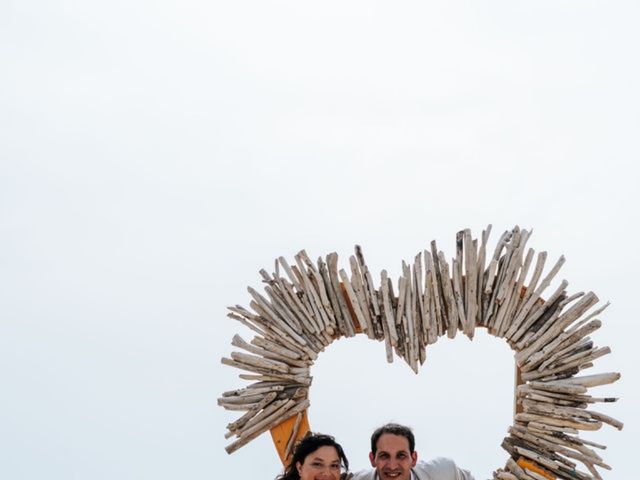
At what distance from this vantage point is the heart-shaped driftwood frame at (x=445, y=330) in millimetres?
6777

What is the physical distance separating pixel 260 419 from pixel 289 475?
0.62 metres

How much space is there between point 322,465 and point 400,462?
1.50ft

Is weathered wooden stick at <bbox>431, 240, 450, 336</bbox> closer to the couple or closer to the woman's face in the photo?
the couple

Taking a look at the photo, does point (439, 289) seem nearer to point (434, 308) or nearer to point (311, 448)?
point (434, 308)

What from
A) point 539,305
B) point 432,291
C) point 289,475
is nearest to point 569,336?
point 539,305

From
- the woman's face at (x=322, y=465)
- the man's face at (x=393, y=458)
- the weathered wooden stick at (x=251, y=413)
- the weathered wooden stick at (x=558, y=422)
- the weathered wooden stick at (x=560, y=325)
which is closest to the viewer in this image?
the woman's face at (x=322, y=465)

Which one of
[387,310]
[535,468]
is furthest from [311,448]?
[535,468]

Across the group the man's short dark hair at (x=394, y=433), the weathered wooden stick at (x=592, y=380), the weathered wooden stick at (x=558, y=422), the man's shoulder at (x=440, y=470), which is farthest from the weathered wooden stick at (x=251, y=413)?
the weathered wooden stick at (x=592, y=380)

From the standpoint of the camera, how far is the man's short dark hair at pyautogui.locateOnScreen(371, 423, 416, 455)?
6426mm

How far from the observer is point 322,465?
6156mm

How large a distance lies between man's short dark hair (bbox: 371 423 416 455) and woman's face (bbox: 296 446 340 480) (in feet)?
1.16

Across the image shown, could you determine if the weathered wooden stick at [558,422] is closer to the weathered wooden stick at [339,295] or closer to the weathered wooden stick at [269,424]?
the weathered wooden stick at [339,295]

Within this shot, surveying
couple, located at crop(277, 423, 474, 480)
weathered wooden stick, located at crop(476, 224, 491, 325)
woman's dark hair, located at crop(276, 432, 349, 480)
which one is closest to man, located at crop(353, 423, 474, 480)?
couple, located at crop(277, 423, 474, 480)

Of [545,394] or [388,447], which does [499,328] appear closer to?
[545,394]
